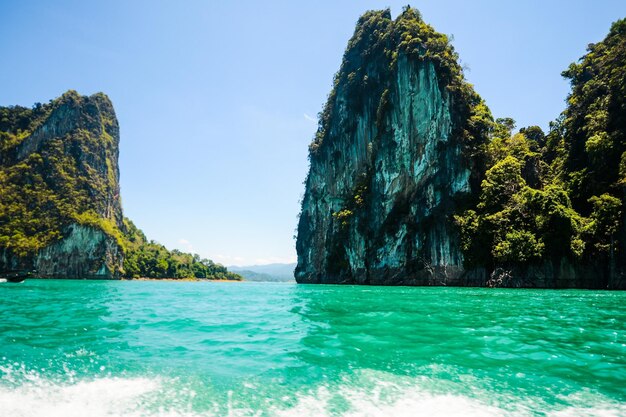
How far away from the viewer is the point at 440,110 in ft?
153

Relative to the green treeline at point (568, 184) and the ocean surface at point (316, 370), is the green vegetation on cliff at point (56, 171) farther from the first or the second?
the ocean surface at point (316, 370)

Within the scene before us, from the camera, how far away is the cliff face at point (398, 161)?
45.2m

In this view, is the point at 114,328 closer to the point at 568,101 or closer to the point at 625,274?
Result: the point at 625,274

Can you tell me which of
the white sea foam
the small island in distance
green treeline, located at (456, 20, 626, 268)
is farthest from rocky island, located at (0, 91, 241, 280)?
the white sea foam

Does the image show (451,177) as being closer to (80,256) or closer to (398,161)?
(398,161)

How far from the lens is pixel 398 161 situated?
49688 mm

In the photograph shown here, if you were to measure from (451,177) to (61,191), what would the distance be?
9883 cm

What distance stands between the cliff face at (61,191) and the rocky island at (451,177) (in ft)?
198

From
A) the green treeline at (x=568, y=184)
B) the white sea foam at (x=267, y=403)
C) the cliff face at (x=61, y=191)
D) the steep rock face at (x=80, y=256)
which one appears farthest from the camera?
the cliff face at (x=61, y=191)

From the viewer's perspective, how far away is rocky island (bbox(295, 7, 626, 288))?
105 ft

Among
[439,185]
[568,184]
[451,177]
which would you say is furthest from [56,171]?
[568,184]

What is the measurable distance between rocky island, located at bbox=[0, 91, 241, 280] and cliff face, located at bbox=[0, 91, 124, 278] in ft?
0.59

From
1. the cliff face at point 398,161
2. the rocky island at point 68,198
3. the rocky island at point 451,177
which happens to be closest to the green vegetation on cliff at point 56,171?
the rocky island at point 68,198

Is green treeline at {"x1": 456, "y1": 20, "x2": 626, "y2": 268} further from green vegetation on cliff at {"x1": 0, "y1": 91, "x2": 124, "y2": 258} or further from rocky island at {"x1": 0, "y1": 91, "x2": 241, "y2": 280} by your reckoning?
green vegetation on cliff at {"x1": 0, "y1": 91, "x2": 124, "y2": 258}
